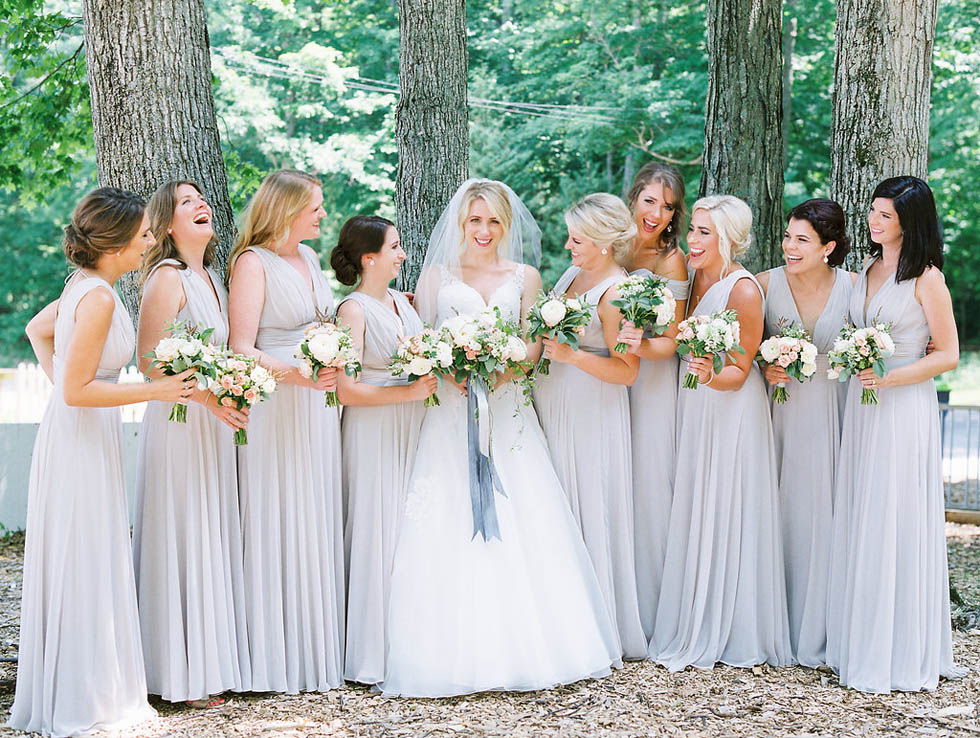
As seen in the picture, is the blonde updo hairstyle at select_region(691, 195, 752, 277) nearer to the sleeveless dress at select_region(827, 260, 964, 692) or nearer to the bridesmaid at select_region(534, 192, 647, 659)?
the bridesmaid at select_region(534, 192, 647, 659)

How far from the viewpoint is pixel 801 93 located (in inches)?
904

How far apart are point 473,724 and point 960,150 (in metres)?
24.4

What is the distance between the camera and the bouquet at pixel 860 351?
204 inches

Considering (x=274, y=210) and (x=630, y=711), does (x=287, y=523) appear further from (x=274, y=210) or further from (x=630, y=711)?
(x=630, y=711)

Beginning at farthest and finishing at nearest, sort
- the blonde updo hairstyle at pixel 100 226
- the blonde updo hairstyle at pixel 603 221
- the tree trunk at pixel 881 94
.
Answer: the tree trunk at pixel 881 94 < the blonde updo hairstyle at pixel 603 221 < the blonde updo hairstyle at pixel 100 226

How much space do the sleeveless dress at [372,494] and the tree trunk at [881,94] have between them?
344 cm

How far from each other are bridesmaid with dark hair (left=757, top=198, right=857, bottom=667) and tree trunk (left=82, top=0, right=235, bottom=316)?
3575mm

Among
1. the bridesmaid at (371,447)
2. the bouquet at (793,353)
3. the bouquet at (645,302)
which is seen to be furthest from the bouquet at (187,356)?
the bouquet at (793,353)

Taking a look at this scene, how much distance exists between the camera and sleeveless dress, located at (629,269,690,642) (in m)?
5.96

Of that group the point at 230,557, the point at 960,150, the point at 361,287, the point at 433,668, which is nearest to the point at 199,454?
the point at 230,557

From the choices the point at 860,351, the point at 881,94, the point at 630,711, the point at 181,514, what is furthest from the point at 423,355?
the point at 881,94

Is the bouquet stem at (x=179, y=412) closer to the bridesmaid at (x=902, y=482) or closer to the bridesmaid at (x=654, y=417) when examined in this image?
the bridesmaid at (x=654, y=417)

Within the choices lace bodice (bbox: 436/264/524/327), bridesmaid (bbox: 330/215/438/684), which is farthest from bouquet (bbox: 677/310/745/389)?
bridesmaid (bbox: 330/215/438/684)

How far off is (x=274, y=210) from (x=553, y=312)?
1508 mm
